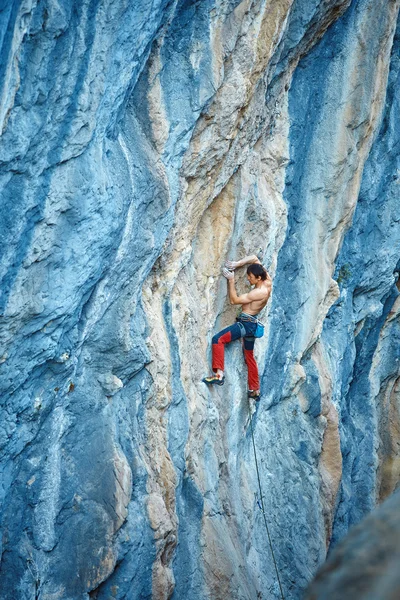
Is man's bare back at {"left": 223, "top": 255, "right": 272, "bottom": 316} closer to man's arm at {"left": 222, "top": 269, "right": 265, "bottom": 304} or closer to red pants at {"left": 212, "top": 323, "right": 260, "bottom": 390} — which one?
man's arm at {"left": 222, "top": 269, "right": 265, "bottom": 304}

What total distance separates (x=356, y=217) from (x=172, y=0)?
651cm

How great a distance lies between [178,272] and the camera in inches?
311

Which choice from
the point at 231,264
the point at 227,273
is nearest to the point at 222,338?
the point at 227,273

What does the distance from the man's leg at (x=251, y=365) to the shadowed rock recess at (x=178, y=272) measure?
15cm

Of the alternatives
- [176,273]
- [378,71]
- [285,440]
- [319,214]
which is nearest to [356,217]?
[319,214]

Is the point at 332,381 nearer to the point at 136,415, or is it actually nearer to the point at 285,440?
the point at 285,440

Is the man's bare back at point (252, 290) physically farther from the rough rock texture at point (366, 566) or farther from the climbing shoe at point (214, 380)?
the rough rock texture at point (366, 566)

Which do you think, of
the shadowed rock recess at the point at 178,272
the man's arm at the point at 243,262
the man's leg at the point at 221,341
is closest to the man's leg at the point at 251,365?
the shadowed rock recess at the point at 178,272

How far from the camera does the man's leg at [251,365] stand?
9.23m

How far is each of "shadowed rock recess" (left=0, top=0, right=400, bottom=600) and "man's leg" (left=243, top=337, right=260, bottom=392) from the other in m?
0.15

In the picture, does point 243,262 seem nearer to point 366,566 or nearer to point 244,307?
point 244,307

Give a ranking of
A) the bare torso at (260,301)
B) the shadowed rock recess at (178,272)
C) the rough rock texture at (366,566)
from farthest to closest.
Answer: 1. the bare torso at (260,301)
2. the shadowed rock recess at (178,272)
3. the rough rock texture at (366,566)

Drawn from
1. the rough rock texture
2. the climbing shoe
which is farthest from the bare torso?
the rough rock texture

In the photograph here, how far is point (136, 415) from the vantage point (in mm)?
7371
